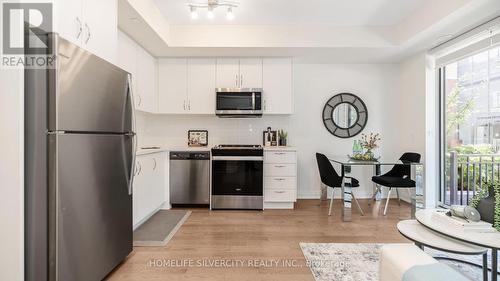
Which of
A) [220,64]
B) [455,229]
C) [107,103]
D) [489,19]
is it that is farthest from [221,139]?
[489,19]

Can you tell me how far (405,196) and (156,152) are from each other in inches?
158

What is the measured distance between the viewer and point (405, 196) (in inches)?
175

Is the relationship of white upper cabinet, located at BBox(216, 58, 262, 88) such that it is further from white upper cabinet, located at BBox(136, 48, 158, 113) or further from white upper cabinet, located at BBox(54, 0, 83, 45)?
white upper cabinet, located at BBox(54, 0, 83, 45)

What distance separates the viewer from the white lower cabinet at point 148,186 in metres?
3.06

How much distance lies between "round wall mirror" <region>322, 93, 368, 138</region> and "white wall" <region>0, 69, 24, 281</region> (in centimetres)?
410

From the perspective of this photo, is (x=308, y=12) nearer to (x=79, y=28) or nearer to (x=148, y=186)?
(x=79, y=28)

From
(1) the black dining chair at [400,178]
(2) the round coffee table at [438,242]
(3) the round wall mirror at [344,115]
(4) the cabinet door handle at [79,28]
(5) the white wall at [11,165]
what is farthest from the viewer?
(3) the round wall mirror at [344,115]

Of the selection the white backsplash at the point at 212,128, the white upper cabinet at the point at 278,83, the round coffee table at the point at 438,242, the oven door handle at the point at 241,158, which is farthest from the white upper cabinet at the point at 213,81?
the round coffee table at the point at 438,242

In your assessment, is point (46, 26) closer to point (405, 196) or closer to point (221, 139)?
point (221, 139)

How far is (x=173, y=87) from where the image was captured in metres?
4.22

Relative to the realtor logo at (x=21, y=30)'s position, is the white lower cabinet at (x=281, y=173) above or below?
below

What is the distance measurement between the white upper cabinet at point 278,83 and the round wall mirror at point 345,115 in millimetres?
867

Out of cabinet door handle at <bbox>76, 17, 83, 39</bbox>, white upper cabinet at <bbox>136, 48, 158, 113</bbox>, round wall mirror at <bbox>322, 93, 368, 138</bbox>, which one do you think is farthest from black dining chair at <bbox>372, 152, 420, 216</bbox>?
cabinet door handle at <bbox>76, 17, 83, 39</bbox>

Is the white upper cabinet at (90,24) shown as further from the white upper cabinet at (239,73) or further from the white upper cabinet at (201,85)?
the white upper cabinet at (239,73)
